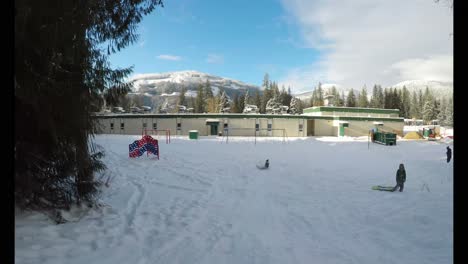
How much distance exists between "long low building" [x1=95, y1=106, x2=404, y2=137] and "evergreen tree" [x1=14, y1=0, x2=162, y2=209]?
29058 millimetres

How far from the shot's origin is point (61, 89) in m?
3.69

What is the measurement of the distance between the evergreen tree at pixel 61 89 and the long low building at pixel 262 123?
95.3 ft

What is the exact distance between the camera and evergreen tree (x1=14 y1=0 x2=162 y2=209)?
3.15 m

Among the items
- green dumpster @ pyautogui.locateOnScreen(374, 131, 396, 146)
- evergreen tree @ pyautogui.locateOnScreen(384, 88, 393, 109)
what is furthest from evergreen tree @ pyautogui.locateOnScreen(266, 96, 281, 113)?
evergreen tree @ pyautogui.locateOnScreen(384, 88, 393, 109)

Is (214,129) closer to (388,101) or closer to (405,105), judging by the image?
(388,101)

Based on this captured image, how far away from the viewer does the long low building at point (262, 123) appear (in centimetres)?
3669

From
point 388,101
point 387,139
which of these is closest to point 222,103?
point 387,139

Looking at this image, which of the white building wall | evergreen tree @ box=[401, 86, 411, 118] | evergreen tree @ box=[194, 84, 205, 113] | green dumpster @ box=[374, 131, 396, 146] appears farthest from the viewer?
evergreen tree @ box=[401, 86, 411, 118]

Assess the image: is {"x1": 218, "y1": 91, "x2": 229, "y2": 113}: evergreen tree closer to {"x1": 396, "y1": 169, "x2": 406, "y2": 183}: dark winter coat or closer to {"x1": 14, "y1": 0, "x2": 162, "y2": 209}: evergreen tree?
{"x1": 396, "y1": 169, "x2": 406, "y2": 183}: dark winter coat

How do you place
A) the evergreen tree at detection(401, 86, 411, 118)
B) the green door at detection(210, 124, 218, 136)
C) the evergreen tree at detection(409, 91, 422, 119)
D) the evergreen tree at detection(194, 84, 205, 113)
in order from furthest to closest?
the evergreen tree at detection(401, 86, 411, 118) < the evergreen tree at detection(409, 91, 422, 119) < the evergreen tree at detection(194, 84, 205, 113) < the green door at detection(210, 124, 218, 136)

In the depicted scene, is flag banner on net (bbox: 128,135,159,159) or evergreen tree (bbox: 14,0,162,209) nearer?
evergreen tree (bbox: 14,0,162,209)

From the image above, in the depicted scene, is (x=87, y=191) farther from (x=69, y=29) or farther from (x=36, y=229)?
(x=69, y=29)

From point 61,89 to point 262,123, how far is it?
111ft
